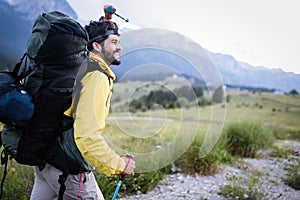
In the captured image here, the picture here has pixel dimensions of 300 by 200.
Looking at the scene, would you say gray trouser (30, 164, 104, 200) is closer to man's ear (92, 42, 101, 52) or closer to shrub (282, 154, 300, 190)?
man's ear (92, 42, 101, 52)

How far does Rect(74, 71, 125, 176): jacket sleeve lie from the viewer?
5.49 feet

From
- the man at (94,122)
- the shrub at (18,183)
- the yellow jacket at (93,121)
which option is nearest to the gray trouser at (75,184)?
the man at (94,122)

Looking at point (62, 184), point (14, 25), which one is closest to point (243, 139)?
point (14, 25)

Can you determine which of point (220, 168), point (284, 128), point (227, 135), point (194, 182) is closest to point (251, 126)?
point (227, 135)

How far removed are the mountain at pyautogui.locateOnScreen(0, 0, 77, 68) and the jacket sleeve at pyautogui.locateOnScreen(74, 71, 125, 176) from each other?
2.75 metres

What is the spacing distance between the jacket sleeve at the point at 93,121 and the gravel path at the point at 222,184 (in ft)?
8.08

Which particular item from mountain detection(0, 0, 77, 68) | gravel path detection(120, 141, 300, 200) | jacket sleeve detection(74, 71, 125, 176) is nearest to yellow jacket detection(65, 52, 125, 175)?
jacket sleeve detection(74, 71, 125, 176)

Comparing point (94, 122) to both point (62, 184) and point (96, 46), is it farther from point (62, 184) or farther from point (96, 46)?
point (96, 46)

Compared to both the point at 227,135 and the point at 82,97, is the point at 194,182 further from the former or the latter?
the point at 82,97

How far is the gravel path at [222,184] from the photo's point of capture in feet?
13.7

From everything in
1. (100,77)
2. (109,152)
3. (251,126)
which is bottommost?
(251,126)

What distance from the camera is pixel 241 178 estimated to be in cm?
497

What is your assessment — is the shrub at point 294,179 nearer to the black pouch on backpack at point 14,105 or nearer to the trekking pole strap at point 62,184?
the trekking pole strap at point 62,184

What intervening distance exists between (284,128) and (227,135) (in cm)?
408
